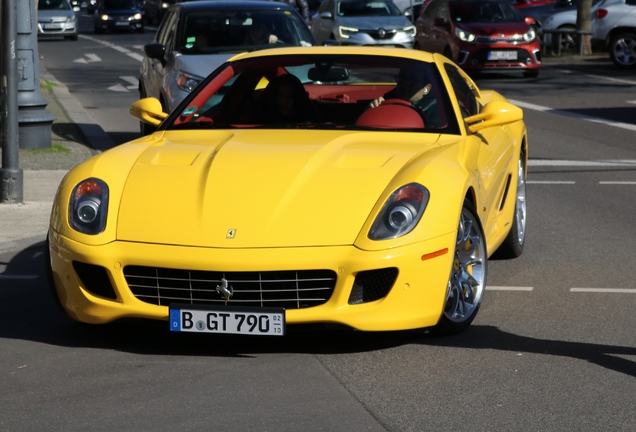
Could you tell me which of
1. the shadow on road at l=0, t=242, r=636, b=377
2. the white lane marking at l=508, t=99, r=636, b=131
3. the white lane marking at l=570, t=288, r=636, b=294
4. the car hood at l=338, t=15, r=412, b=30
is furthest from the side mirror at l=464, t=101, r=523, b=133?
the car hood at l=338, t=15, r=412, b=30

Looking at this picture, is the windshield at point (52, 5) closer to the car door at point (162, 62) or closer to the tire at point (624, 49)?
the tire at point (624, 49)

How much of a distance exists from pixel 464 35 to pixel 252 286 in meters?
19.6

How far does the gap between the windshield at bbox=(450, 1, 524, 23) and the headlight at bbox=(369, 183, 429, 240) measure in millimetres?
19848

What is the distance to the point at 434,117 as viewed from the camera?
6.78 m

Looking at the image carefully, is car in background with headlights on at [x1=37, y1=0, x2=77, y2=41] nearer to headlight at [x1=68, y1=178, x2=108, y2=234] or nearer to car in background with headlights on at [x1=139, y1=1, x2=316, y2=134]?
car in background with headlights on at [x1=139, y1=1, x2=316, y2=134]

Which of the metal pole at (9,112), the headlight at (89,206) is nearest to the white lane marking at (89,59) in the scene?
the metal pole at (9,112)

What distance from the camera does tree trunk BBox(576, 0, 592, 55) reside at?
29.2 m

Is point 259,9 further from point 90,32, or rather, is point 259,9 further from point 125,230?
Answer: point 90,32

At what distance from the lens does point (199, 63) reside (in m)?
12.9

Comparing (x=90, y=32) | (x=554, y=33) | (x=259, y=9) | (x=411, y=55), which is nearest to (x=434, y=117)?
(x=411, y=55)

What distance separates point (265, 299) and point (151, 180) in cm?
92

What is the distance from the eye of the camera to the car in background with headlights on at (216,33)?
1324cm

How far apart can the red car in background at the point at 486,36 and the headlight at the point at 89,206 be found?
18736 mm

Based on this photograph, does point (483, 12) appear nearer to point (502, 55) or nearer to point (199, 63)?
point (502, 55)
